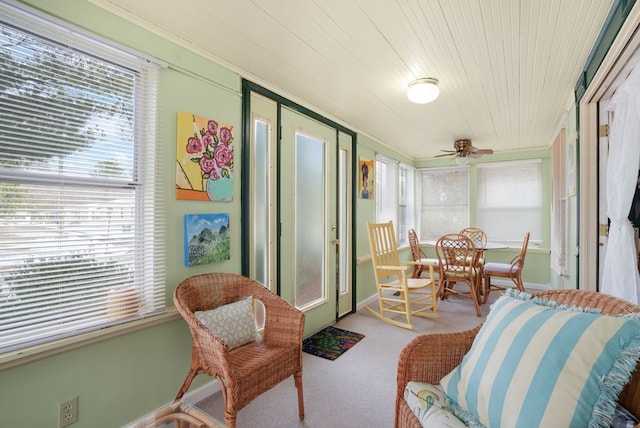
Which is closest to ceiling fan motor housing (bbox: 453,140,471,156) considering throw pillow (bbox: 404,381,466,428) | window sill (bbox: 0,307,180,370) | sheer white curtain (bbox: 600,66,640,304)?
sheer white curtain (bbox: 600,66,640,304)

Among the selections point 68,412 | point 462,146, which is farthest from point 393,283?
point 68,412

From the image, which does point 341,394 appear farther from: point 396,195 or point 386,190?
point 396,195

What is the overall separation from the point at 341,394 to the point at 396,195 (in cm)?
376

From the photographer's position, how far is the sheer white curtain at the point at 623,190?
1893 mm

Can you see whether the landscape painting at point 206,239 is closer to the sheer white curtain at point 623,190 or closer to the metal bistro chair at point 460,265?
the sheer white curtain at point 623,190

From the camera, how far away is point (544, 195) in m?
5.14

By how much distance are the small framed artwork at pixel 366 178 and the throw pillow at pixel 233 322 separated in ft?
8.16

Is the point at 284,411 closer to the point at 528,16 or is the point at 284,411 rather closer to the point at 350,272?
the point at 350,272

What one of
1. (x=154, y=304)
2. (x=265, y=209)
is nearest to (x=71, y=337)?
(x=154, y=304)

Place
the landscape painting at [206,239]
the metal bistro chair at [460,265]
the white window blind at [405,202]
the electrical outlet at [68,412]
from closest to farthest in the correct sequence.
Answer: the electrical outlet at [68,412]
the landscape painting at [206,239]
the metal bistro chair at [460,265]
the white window blind at [405,202]

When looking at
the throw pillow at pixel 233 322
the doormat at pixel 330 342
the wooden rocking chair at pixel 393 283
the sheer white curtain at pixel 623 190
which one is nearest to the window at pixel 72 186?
the throw pillow at pixel 233 322

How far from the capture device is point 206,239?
2.10m

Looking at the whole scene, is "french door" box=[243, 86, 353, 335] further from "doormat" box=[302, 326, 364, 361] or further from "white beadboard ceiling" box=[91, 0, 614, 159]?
"white beadboard ceiling" box=[91, 0, 614, 159]

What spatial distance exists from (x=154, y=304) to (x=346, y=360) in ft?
5.45
